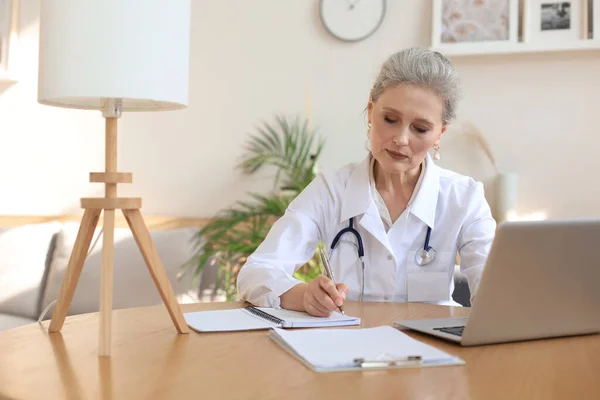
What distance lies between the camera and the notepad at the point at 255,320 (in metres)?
1.45

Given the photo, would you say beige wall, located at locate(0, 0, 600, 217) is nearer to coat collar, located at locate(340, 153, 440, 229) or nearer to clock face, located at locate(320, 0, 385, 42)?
clock face, located at locate(320, 0, 385, 42)

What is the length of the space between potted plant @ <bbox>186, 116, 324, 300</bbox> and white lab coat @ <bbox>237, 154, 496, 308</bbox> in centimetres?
118

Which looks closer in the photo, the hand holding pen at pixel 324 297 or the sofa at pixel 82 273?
the hand holding pen at pixel 324 297

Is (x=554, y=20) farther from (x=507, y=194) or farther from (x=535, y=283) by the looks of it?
(x=535, y=283)

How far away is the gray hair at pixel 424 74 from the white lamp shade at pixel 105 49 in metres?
0.92

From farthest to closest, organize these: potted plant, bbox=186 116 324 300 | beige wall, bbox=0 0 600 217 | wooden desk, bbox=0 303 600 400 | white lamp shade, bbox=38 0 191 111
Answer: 1. potted plant, bbox=186 116 324 300
2. beige wall, bbox=0 0 600 217
3. white lamp shade, bbox=38 0 191 111
4. wooden desk, bbox=0 303 600 400

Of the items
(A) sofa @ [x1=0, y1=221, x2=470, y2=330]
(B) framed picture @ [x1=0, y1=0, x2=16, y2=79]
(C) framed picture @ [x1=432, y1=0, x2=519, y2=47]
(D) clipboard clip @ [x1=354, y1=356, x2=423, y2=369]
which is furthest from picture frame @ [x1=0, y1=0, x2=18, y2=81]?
(D) clipboard clip @ [x1=354, y1=356, x2=423, y2=369]

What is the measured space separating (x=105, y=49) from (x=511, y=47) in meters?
2.48

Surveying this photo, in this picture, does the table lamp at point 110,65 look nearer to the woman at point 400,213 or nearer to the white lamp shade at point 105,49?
the white lamp shade at point 105,49

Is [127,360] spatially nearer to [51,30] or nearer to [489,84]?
[51,30]

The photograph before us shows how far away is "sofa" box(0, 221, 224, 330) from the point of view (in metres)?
3.40

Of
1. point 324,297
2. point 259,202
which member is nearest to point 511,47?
point 259,202

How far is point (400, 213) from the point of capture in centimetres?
214

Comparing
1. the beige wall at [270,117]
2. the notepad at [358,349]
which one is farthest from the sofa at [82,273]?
the notepad at [358,349]
